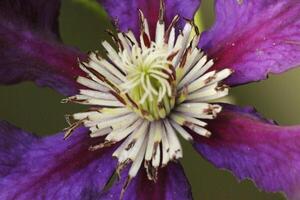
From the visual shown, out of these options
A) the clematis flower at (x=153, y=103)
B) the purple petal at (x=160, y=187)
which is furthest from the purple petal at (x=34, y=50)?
the purple petal at (x=160, y=187)

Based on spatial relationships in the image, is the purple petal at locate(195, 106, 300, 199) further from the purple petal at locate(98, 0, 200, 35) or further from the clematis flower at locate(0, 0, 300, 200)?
the purple petal at locate(98, 0, 200, 35)

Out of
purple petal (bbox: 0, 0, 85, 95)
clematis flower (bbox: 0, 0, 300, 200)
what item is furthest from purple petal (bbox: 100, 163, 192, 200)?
purple petal (bbox: 0, 0, 85, 95)

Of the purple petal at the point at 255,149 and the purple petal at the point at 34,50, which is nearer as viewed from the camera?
the purple petal at the point at 255,149

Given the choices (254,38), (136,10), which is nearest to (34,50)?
(136,10)

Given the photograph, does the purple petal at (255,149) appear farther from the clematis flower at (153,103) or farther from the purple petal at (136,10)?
the purple petal at (136,10)

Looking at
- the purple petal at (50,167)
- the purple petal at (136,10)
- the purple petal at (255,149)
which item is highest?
the purple petal at (136,10)

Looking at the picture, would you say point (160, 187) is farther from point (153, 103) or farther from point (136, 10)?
point (136, 10)

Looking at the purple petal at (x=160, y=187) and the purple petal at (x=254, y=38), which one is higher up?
the purple petal at (x=254, y=38)

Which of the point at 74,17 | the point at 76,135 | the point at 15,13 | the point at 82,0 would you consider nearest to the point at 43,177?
the point at 76,135
